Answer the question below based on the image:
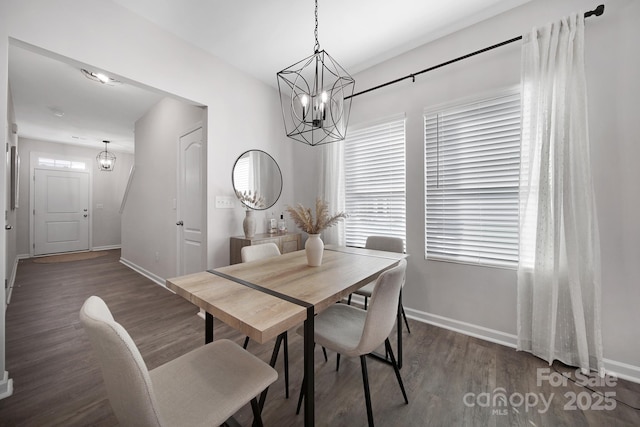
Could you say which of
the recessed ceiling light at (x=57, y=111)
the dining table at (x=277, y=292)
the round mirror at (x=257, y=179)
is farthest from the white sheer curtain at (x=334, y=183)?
the recessed ceiling light at (x=57, y=111)

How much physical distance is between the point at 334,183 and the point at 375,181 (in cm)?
53

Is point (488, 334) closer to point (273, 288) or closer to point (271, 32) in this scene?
point (273, 288)

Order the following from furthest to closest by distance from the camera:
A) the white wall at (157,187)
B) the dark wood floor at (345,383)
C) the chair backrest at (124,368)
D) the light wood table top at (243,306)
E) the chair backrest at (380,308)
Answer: the white wall at (157,187) < the dark wood floor at (345,383) < the chair backrest at (380,308) < the light wood table top at (243,306) < the chair backrest at (124,368)

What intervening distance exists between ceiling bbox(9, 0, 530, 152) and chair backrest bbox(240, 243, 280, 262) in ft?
5.79

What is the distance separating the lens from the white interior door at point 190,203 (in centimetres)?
309

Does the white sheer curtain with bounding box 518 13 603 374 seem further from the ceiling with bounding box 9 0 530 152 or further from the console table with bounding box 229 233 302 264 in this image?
the console table with bounding box 229 233 302 264

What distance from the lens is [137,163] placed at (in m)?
4.68

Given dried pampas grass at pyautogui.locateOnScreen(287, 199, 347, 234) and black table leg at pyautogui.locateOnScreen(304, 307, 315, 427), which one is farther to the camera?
dried pampas grass at pyautogui.locateOnScreen(287, 199, 347, 234)

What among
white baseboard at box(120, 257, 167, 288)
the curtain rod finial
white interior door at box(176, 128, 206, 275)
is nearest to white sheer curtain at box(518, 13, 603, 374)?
the curtain rod finial

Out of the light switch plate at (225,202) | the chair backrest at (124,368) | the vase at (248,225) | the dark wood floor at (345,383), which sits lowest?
the dark wood floor at (345,383)

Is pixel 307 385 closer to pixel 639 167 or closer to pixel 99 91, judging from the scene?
pixel 639 167

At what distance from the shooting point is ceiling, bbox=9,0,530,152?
206 centimetres

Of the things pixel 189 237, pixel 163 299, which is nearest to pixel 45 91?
pixel 189 237

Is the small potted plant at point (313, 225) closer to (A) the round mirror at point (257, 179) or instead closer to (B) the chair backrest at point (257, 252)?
(B) the chair backrest at point (257, 252)
